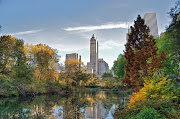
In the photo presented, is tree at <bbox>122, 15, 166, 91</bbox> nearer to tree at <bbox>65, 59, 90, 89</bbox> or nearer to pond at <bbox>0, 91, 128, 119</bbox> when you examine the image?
pond at <bbox>0, 91, 128, 119</bbox>

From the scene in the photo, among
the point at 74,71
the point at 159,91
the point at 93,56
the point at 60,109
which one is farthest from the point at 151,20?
the point at 159,91

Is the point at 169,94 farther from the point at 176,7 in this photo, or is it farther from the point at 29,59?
the point at 29,59

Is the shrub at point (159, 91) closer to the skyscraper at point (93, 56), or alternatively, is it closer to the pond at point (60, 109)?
the pond at point (60, 109)

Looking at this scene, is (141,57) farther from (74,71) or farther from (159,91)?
(74,71)

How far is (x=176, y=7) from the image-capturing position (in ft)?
51.3

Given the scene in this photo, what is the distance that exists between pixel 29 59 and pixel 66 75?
1128cm

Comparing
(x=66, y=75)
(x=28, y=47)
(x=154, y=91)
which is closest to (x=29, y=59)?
(x=28, y=47)

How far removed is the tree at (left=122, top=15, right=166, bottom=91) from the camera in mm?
11422

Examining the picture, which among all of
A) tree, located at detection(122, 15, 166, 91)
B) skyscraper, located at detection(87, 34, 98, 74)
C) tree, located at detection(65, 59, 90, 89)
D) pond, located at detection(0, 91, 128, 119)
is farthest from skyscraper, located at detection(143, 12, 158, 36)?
tree, located at detection(122, 15, 166, 91)

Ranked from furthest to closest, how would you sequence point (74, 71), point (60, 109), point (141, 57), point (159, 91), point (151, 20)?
point (151, 20) → point (74, 71) → point (60, 109) → point (141, 57) → point (159, 91)

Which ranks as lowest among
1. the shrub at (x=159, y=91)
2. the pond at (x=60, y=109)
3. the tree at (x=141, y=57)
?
the pond at (x=60, y=109)

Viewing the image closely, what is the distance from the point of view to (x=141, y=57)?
1143 cm

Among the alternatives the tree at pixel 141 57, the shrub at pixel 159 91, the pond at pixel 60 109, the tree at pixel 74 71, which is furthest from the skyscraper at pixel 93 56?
the shrub at pixel 159 91

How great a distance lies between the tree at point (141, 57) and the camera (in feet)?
37.5
